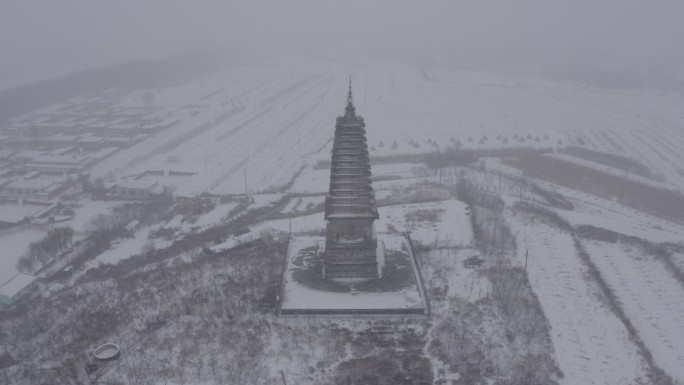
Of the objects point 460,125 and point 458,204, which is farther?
point 460,125

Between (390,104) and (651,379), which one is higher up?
(390,104)

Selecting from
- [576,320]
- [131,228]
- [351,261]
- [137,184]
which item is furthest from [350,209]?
[137,184]

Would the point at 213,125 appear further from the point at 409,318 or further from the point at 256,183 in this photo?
the point at 409,318

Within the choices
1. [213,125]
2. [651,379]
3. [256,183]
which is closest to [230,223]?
[256,183]

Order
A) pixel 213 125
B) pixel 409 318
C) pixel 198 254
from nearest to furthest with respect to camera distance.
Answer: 1. pixel 409 318
2. pixel 198 254
3. pixel 213 125

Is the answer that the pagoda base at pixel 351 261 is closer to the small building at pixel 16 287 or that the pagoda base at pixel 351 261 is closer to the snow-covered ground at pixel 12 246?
the small building at pixel 16 287

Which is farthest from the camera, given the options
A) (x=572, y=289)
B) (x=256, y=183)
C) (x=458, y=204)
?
(x=256, y=183)

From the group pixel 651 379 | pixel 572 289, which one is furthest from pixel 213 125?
pixel 651 379
